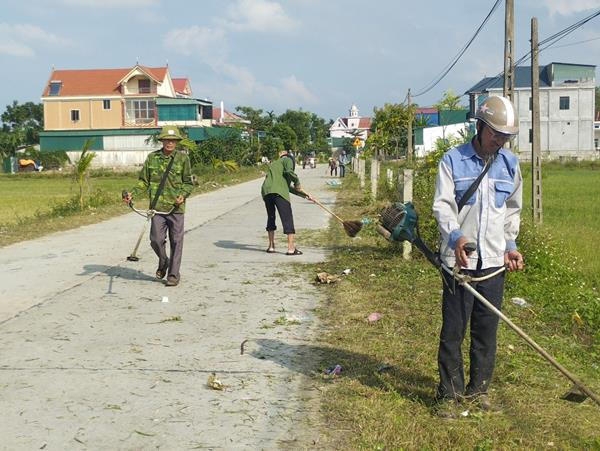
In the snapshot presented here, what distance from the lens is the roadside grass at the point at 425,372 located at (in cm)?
422

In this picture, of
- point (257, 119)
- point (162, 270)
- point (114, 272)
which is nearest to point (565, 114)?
point (257, 119)

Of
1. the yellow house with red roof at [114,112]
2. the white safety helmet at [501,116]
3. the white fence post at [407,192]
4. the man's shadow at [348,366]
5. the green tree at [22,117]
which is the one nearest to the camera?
the white safety helmet at [501,116]

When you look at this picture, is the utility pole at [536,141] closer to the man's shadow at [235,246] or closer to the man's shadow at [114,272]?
the man's shadow at [235,246]

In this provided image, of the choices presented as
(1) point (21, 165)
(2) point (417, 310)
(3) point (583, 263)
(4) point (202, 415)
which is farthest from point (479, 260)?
(1) point (21, 165)

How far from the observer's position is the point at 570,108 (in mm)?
65625

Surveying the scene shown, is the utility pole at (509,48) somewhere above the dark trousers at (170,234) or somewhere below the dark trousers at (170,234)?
above

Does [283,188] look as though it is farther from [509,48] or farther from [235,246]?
[509,48]

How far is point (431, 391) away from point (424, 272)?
4.57 m

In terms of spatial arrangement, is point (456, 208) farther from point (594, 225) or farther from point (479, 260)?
point (594, 225)

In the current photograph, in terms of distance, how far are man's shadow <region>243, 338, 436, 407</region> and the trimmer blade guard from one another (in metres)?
1.03

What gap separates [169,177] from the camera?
29.0 feet

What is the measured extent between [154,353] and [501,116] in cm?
326

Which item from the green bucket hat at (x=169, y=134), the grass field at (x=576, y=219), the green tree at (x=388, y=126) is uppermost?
the green tree at (x=388, y=126)

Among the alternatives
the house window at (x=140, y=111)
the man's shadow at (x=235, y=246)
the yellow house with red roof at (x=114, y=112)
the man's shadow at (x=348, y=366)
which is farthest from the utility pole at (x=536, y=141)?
the house window at (x=140, y=111)
